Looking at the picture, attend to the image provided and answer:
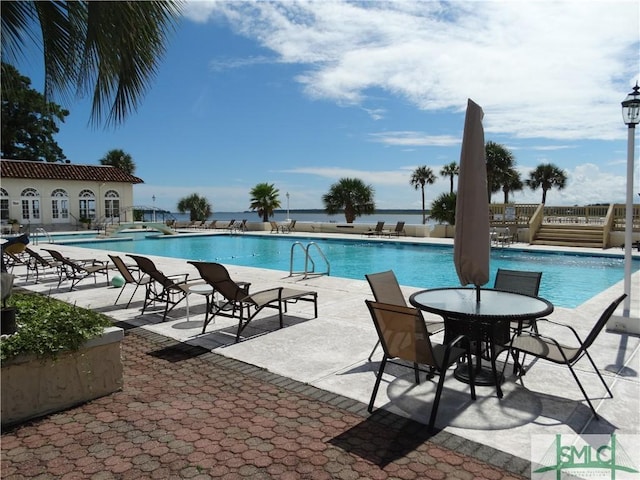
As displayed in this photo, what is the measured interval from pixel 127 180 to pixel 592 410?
35128mm

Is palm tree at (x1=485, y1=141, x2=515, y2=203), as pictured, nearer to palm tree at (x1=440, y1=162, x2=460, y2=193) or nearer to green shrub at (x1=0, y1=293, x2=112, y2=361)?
palm tree at (x1=440, y1=162, x2=460, y2=193)

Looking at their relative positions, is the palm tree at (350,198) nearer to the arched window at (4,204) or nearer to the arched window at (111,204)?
the arched window at (111,204)

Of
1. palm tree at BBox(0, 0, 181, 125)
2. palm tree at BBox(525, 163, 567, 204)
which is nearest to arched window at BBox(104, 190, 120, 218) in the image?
palm tree at BBox(0, 0, 181, 125)

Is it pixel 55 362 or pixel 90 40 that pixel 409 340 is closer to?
pixel 55 362

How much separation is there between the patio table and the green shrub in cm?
284

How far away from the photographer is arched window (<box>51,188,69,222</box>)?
3038cm

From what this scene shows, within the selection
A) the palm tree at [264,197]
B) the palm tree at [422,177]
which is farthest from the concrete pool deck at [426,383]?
the palm tree at [422,177]

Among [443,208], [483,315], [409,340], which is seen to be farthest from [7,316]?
[443,208]

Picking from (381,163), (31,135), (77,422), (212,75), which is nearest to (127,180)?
(31,135)

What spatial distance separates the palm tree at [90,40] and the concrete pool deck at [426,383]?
2994mm

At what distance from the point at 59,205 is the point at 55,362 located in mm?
A: 31995

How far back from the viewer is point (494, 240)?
1855 cm

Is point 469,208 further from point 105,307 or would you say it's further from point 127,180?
point 127,180
